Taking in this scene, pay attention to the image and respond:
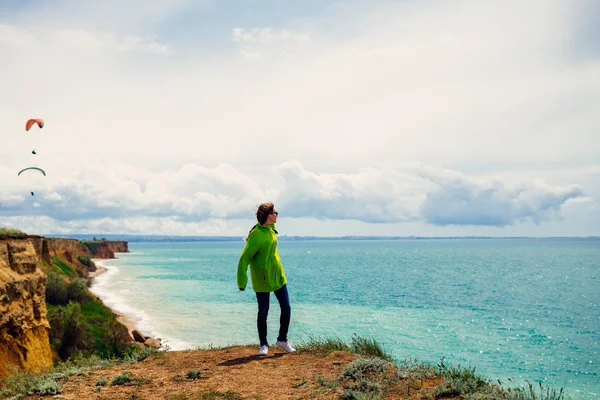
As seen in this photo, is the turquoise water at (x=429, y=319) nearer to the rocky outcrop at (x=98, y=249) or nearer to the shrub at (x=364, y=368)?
the shrub at (x=364, y=368)

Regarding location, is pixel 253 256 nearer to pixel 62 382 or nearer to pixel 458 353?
pixel 62 382

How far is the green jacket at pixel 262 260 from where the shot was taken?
8648 mm

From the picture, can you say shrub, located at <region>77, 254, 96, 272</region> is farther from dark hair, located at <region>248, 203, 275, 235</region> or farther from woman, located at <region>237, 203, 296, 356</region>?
dark hair, located at <region>248, 203, 275, 235</region>

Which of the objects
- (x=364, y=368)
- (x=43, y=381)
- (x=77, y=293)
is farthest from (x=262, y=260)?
(x=77, y=293)

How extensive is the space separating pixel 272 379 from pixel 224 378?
2.67 feet

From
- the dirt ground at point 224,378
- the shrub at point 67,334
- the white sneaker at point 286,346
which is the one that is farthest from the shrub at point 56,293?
the white sneaker at point 286,346

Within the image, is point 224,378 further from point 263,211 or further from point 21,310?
point 21,310

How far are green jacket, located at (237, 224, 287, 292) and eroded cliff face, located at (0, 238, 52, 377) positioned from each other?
9.53m

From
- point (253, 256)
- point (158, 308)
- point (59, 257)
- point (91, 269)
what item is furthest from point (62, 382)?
point (91, 269)

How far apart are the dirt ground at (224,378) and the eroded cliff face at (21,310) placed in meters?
7.58

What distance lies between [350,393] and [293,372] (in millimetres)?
1643

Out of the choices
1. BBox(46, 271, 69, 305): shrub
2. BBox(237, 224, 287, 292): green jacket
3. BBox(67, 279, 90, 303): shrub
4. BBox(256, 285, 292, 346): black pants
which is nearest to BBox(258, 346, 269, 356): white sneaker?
BBox(256, 285, 292, 346): black pants

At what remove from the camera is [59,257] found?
6247 centimetres

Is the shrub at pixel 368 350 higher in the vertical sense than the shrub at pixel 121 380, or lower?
lower
